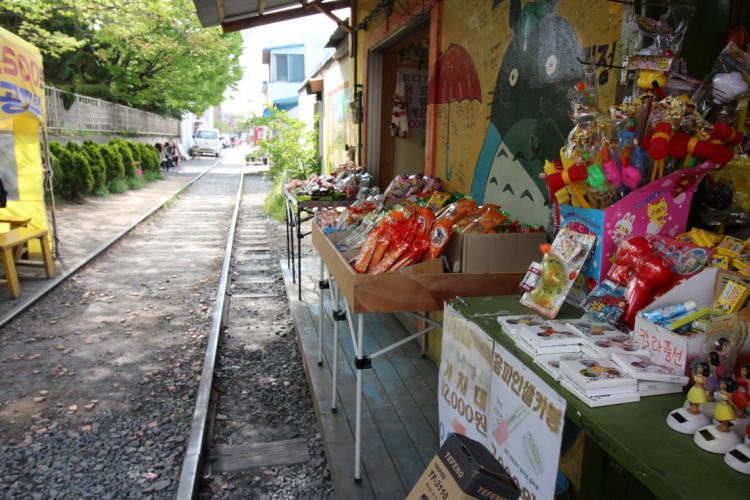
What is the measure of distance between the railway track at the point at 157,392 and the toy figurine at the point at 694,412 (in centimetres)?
226

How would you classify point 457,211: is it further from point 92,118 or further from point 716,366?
point 92,118

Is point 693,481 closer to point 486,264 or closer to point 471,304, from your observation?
point 471,304

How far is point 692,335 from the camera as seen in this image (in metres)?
1.56

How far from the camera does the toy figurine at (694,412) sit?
1.34m

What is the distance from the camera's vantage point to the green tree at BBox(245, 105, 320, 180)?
1555cm

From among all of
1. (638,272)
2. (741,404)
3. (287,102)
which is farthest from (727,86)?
(287,102)

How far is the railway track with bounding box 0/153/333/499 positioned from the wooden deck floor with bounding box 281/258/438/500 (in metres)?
0.21

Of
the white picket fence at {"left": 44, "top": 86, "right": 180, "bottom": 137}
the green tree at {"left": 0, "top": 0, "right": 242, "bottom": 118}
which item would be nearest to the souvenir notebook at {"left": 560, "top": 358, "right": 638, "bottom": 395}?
the white picket fence at {"left": 44, "top": 86, "right": 180, "bottom": 137}

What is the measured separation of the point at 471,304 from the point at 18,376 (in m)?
4.13

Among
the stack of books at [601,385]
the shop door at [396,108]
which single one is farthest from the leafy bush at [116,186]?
the stack of books at [601,385]

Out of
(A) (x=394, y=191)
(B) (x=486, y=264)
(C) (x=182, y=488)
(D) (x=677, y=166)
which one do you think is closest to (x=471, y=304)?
(B) (x=486, y=264)

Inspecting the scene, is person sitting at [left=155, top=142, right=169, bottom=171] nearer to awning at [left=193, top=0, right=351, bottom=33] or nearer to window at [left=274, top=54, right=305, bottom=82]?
window at [left=274, top=54, right=305, bottom=82]

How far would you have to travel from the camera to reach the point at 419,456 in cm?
321

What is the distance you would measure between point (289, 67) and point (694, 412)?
42.1 m
